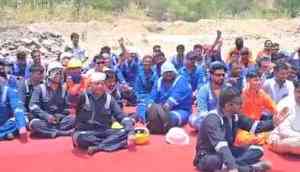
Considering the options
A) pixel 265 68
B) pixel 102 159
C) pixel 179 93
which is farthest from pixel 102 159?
pixel 265 68

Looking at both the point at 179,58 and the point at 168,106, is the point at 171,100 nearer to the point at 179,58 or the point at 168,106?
the point at 168,106

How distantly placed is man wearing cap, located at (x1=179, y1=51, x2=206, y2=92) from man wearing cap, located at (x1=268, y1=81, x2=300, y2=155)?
7.92 ft

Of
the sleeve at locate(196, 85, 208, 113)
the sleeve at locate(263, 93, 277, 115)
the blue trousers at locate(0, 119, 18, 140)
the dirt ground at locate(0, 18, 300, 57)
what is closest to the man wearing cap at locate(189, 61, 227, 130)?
the sleeve at locate(196, 85, 208, 113)

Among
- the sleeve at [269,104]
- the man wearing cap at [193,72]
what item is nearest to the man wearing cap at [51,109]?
the man wearing cap at [193,72]

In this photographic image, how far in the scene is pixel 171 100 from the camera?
28.5ft

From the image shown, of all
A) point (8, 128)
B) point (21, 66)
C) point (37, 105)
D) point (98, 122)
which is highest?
point (21, 66)

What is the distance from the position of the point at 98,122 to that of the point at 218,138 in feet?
6.59

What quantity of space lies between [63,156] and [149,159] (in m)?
1.00

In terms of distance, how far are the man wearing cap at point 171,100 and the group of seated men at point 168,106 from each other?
14 millimetres

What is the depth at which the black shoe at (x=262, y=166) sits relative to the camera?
665 centimetres

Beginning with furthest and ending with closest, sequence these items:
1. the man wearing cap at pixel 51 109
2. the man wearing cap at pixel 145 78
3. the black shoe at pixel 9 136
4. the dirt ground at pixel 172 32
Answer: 1. the dirt ground at pixel 172 32
2. the man wearing cap at pixel 145 78
3. the man wearing cap at pixel 51 109
4. the black shoe at pixel 9 136

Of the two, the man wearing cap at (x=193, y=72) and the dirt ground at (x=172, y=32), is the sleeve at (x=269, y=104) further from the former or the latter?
the dirt ground at (x=172, y=32)

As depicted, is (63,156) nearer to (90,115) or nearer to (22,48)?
(90,115)

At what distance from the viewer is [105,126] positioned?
769cm
